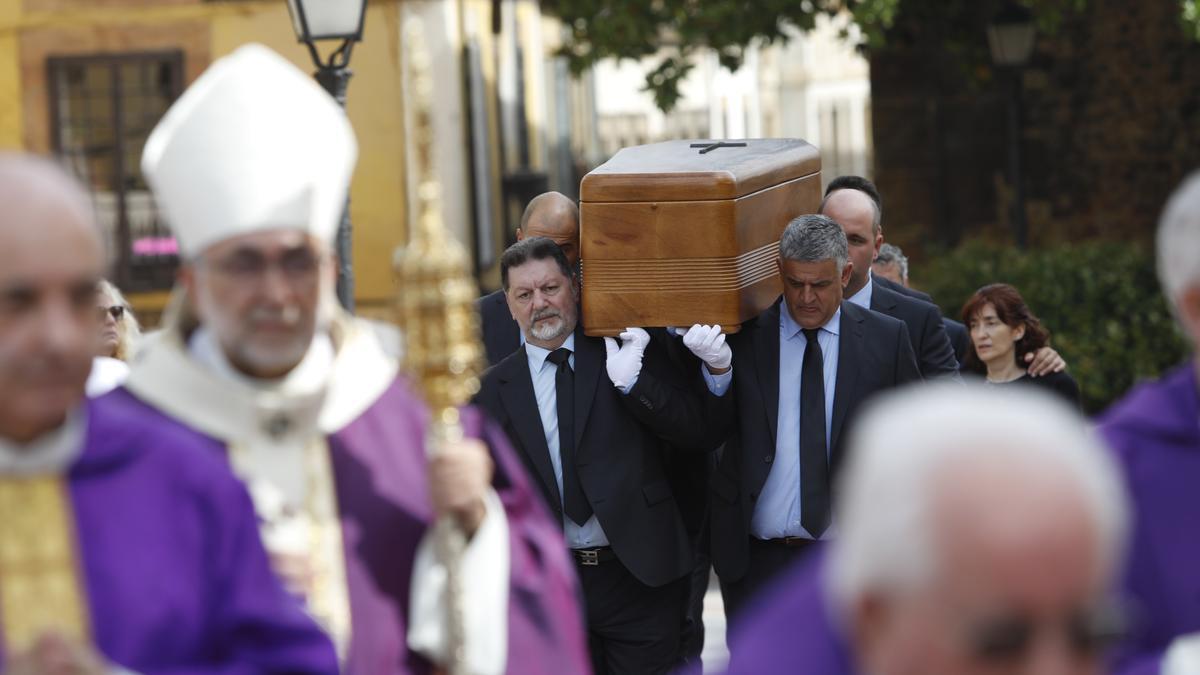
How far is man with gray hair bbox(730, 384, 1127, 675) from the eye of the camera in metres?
2.12

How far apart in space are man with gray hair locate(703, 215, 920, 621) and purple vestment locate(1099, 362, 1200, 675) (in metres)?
3.22

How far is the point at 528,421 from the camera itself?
692cm

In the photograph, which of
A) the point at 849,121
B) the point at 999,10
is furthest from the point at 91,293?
the point at 849,121

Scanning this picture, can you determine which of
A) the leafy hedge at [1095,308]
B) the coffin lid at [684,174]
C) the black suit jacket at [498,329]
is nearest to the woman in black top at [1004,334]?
the coffin lid at [684,174]

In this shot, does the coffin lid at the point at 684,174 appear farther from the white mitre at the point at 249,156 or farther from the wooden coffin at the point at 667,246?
the white mitre at the point at 249,156

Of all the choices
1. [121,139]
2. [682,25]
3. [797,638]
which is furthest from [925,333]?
[121,139]

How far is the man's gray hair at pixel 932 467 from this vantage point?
2.13 meters

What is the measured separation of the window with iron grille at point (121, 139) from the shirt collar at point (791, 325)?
1283 centimetres

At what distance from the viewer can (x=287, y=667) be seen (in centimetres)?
311

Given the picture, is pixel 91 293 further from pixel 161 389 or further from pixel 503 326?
pixel 503 326

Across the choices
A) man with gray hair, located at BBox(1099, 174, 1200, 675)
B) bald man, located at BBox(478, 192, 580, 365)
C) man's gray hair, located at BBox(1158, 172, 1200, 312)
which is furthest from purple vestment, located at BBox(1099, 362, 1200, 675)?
bald man, located at BBox(478, 192, 580, 365)

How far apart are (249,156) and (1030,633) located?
2.03 m

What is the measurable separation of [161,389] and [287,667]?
72 cm

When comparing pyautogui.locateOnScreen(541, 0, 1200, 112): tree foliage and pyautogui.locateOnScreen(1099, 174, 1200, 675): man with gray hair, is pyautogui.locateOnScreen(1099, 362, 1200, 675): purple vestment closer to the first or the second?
pyautogui.locateOnScreen(1099, 174, 1200, 675): man with gray hair
